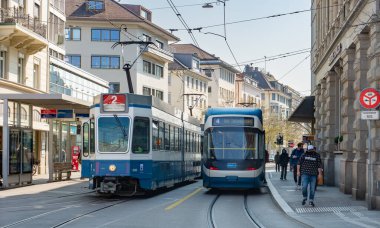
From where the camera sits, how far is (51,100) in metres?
28.5

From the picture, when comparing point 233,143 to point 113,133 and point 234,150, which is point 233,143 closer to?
point 234,150

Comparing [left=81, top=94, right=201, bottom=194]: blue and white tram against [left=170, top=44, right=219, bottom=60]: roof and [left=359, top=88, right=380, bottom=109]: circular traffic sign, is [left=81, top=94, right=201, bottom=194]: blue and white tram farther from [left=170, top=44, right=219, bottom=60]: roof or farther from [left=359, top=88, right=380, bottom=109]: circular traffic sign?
[left=170, top=44, right=219, bottom=60]: roof

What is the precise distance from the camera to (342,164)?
909 inches

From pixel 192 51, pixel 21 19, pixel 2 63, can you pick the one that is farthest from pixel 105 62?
pixel 192 51

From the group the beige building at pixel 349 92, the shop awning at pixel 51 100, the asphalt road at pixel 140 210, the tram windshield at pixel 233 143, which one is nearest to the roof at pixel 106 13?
the beige building at pixel 349 92

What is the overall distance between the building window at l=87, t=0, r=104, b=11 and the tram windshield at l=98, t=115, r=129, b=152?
51.5 metres

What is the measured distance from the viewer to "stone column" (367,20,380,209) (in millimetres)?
16734

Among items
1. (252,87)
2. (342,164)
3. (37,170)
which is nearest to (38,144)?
(37,170)

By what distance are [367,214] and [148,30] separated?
187ft

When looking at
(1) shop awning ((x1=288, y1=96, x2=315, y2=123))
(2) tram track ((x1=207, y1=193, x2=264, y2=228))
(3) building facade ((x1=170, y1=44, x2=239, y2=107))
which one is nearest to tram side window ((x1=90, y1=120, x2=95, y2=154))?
(2) tram track ((x1=207, y1=193, x2=264, y2=228))

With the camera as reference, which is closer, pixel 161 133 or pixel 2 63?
pixel 161 133

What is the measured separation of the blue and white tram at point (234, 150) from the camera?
77.4 feet

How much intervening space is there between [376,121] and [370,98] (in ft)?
5.59

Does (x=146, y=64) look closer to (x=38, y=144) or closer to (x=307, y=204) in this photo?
(x=38, y=144)
